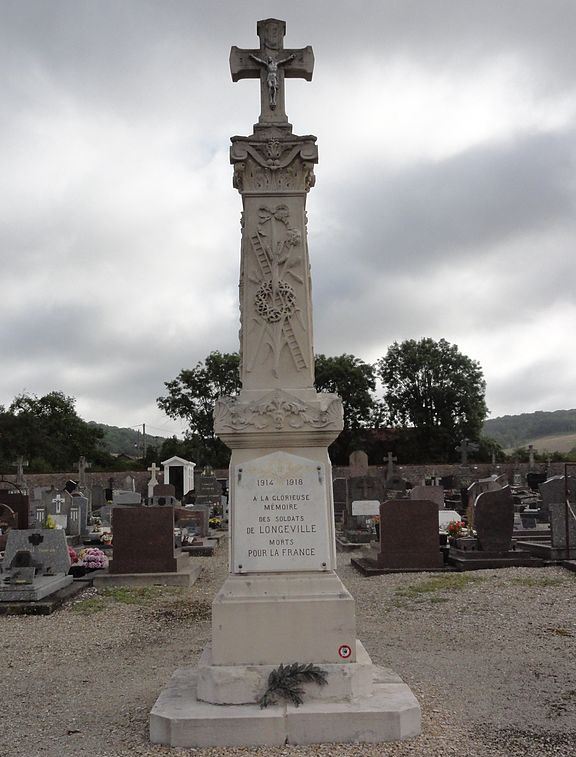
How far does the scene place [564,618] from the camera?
777cm

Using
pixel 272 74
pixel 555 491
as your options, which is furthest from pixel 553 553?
pixel 272 74

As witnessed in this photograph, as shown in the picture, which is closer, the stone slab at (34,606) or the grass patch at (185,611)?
the grass patch at (185,611)

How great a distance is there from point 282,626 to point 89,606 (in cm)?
550

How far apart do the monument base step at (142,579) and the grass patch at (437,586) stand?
332 cm

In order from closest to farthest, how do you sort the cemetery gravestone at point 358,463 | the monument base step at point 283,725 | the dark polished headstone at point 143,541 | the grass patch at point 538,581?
the monument base step at point 283,725 < the grass patch at point 538,581 < the dark polished headstone at point 143,541 < the cemetery gravestone at point 358,463

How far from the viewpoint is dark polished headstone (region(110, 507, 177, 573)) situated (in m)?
11.0

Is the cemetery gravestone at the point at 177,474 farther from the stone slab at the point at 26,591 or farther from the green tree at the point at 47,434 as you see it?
the stone slab at the point at 26,591

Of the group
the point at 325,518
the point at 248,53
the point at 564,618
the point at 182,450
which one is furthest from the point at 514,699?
the point at 182,450

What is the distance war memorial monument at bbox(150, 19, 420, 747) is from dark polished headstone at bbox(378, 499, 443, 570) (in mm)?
6795

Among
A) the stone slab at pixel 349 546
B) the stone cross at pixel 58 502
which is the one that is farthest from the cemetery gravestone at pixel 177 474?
the stone slab at pixel 349 546

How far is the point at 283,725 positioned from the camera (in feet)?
13.2

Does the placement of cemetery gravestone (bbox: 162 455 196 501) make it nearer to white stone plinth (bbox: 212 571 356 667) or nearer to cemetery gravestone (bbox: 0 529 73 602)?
cemetery gravestone (bbox: 0 529 73 602)

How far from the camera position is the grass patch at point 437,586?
9391 mm

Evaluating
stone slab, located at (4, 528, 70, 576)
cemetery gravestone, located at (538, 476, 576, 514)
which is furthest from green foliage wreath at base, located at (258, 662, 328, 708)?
cemetery gravestone, located at (538, 476, 576, 514)
